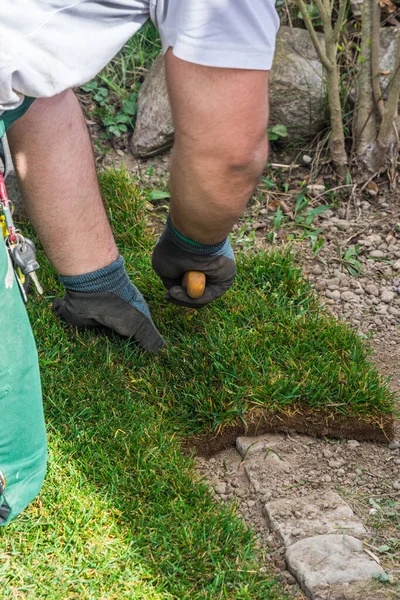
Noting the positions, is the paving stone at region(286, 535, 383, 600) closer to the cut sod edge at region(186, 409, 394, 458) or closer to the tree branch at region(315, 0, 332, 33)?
the cut sod edge at region(186, 409, 394, 458)

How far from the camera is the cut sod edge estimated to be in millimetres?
2514

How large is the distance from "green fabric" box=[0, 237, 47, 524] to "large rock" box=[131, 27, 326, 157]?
212 cm

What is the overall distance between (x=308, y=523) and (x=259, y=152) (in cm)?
110

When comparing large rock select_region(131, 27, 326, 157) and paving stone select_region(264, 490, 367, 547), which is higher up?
large rock select_region(131, 27, 326, 157)

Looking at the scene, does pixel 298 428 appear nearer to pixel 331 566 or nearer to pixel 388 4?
pixel 331 566

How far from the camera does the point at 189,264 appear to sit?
2.57 m

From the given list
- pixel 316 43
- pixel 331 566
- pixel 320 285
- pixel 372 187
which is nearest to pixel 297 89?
pixel 316 43

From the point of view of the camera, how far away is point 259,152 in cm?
218

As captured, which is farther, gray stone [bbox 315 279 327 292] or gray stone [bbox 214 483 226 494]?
gray stone [bbox 315 279 327 292]

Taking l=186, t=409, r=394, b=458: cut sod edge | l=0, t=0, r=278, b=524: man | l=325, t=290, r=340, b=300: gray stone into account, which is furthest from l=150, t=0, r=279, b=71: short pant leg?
l=325, t=290, r=340, b=300: gray stone

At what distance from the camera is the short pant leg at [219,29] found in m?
1.85

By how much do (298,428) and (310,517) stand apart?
1.32 feet

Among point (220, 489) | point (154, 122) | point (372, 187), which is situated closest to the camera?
point (220, 489)

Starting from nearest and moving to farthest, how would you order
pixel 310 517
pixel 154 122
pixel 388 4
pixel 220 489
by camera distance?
pixel 310 517, pixel 220 489, pixel 388 4, pixel 154 122
